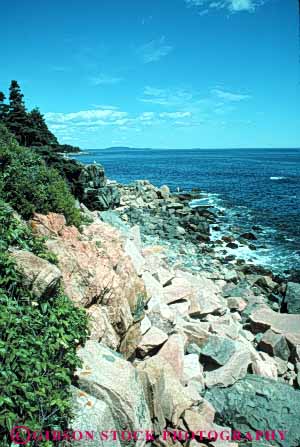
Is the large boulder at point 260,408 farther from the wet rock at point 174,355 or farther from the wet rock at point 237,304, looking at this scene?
the wet rock at point 237,304

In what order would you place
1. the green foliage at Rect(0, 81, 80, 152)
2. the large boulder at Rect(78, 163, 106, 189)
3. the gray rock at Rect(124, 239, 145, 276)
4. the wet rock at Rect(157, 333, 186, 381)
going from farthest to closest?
Result: 1. the large boulder at Rect(78, 163, 106, 189)
2. the green foliage at Rect(0, 81, 80, 152)
3. the gray rock at Rect(124, 239, 145, 276)
4. the wet rock at Rect(157, 333, 186, 381)

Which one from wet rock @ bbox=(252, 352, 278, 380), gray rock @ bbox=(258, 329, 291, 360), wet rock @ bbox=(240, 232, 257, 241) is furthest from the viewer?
wet rock @ bbox=(240, 232, 257, 241)

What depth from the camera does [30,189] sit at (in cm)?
842

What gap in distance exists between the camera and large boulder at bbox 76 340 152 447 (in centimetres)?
471

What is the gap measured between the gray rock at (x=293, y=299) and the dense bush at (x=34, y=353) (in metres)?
12.2

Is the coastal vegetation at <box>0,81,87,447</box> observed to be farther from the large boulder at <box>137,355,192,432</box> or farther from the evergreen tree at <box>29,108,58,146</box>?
the evergreen tree at <box>29,108,58,146</box>

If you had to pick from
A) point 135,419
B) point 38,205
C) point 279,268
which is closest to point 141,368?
point 135,419

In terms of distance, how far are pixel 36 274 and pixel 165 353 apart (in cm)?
408

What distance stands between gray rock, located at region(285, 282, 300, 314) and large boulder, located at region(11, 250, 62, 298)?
41.8 ft

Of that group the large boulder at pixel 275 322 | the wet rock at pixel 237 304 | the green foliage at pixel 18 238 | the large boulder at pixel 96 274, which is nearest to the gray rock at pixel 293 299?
the large boulder at pixel 275 322

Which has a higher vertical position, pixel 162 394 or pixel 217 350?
pixel 162 394

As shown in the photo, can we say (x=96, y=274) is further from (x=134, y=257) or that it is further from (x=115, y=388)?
(x=134, y=257)

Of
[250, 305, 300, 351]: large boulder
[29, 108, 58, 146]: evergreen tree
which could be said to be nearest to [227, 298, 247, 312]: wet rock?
[250, 305, 300, 351]: large boulder

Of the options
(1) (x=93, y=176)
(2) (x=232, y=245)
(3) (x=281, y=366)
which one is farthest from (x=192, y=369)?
(1) (x=93, y=176)
